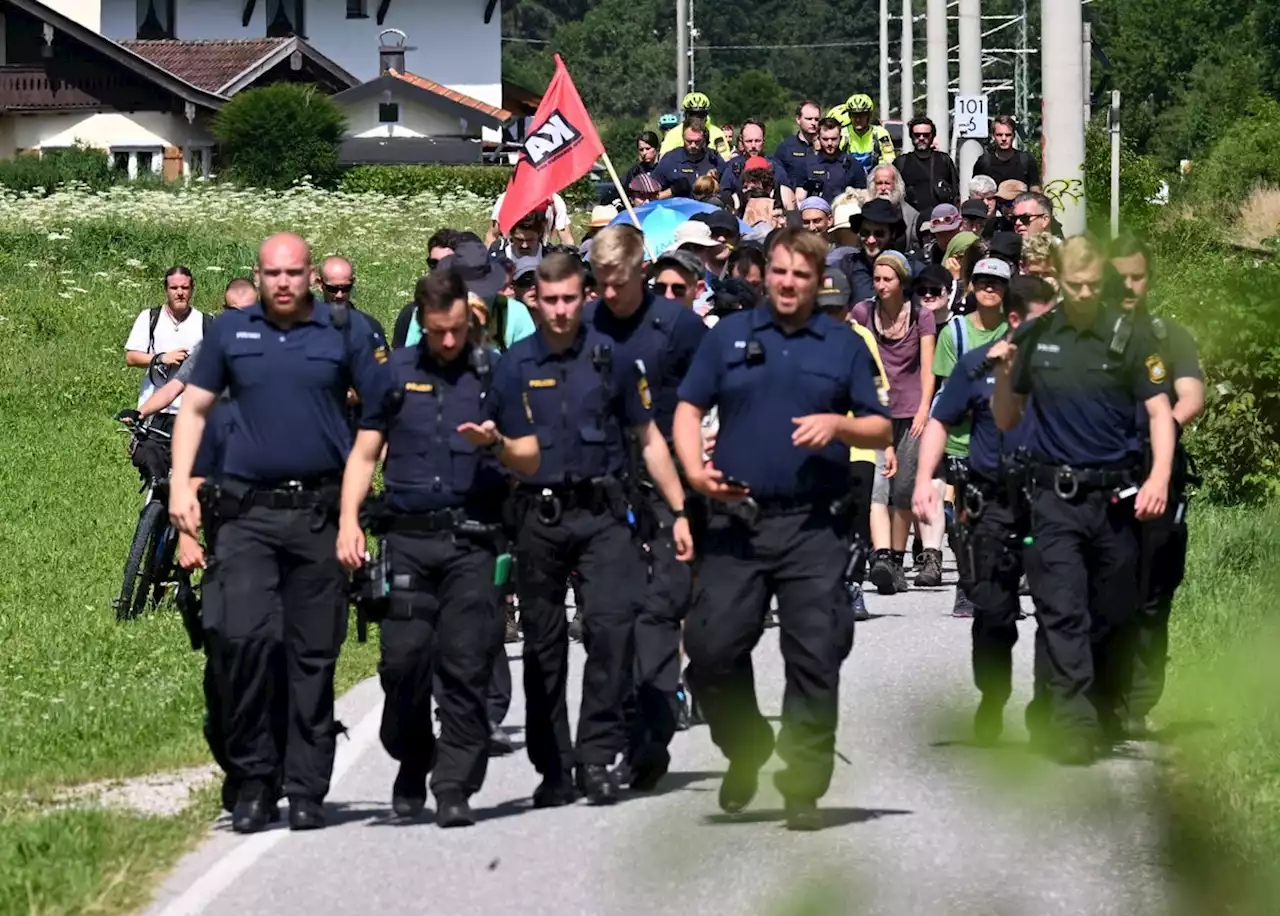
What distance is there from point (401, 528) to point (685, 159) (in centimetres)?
1303

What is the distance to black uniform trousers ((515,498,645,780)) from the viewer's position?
26.6 feet

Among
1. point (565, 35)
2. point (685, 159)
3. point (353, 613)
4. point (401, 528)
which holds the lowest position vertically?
point (353, 613)

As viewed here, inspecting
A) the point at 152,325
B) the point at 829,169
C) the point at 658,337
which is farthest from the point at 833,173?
the point at 658,337

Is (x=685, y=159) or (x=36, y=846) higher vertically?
(x=685, y=159)

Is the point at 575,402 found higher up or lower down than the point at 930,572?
higher up

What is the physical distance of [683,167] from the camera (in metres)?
20.5

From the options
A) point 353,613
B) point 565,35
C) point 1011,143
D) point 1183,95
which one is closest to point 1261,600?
point 1183,95

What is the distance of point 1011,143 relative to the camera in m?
20.2

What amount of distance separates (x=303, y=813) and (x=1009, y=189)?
11202 mm

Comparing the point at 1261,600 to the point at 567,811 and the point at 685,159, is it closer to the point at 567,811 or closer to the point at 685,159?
the point at 567,811

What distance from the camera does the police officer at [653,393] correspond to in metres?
8.31

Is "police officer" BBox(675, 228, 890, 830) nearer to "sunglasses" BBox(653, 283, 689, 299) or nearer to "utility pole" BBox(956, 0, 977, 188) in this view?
"sunglasses" BBox(653, 283, 689, 299)

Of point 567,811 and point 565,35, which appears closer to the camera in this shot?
point 567,811

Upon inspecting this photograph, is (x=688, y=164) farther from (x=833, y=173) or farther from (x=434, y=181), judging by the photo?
(x=434, y=181)
